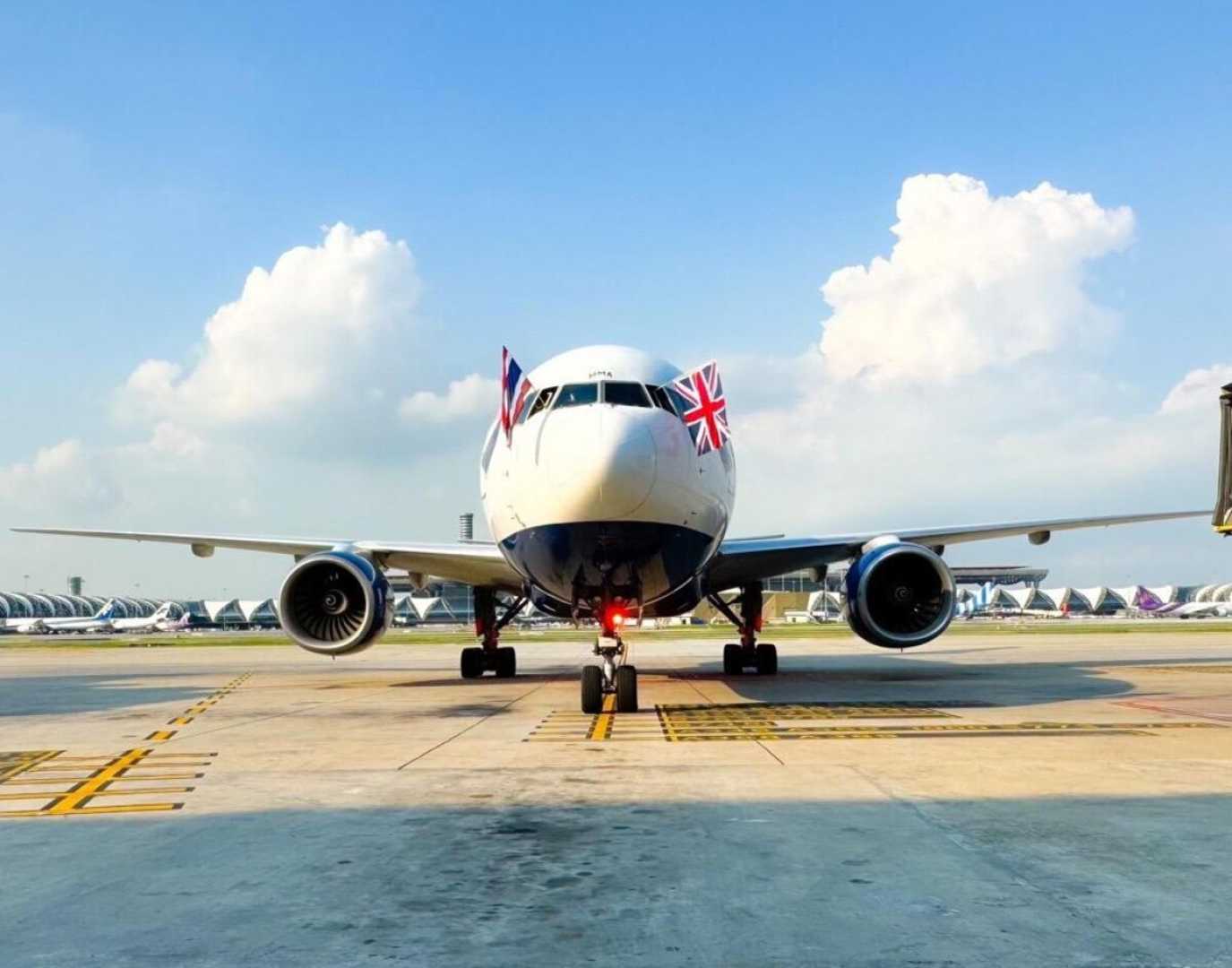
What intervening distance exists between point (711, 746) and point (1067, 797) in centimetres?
346

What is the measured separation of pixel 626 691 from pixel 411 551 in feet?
19.7

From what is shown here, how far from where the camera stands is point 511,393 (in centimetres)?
1341

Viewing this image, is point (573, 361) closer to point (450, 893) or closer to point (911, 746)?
point (911, 746)

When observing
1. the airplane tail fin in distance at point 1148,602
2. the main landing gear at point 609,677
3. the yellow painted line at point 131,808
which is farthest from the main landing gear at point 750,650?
the airplane tail fin in distance at point 1148,602

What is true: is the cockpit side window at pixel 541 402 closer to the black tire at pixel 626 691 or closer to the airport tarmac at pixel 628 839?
the black tire at pixel 626 691

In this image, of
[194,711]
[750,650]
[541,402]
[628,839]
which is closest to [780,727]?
[541,402]

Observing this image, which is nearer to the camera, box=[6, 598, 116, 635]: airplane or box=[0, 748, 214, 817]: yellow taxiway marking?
box=[0, 748, 214, 817]: yellow taxiway marking

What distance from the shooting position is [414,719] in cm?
1269

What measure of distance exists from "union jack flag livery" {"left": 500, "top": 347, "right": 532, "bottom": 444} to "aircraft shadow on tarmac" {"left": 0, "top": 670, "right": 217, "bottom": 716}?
7414 mm

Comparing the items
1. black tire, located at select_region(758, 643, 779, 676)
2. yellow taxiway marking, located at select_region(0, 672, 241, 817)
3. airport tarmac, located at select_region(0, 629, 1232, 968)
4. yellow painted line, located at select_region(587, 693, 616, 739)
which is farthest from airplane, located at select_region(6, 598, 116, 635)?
yellow taxiway marking, located at select_region(0, 672, 241, 817)

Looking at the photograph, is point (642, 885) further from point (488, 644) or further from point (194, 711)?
point (488, 644)

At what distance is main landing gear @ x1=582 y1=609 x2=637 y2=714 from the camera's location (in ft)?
42.1

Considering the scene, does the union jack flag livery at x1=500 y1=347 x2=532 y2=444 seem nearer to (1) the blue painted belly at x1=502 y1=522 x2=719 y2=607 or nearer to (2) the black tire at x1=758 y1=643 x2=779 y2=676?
(1) the blue painted belly at x1=502 y1=522 x2=719 y2=607

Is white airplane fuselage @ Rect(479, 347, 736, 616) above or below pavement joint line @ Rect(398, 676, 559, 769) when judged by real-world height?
above
